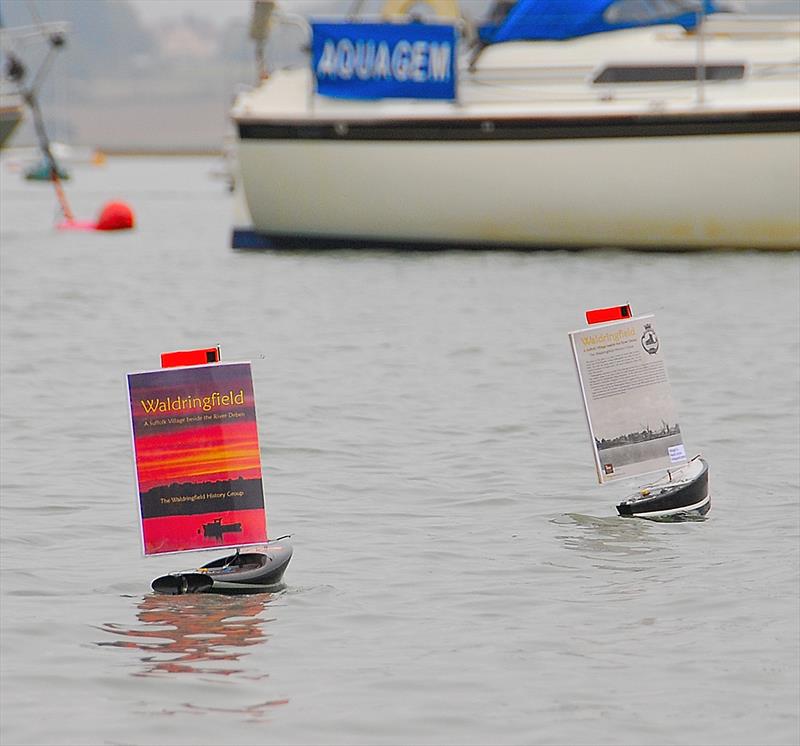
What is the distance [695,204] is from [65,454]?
555 inches

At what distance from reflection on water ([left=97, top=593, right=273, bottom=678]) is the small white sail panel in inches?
83.0

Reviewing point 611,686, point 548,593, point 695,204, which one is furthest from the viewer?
point 695,204

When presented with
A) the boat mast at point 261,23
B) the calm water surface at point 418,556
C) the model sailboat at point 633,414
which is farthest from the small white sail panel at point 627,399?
the boat mast at point 261,23

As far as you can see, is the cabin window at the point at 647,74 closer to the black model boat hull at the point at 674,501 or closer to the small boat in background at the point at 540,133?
the small boat in background at the point at 540,133

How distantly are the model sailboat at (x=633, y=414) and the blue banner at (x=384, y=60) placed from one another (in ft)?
52.2

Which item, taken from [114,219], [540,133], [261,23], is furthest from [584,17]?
[114,219]

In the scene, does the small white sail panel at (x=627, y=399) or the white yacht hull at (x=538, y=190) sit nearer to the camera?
the small white sail panel at (x=627, y=399)

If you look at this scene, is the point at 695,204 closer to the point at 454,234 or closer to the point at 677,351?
the point at 454,234

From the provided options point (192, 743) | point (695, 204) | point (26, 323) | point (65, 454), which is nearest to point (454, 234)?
point (695, 204)

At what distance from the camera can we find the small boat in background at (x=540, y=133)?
2317cm

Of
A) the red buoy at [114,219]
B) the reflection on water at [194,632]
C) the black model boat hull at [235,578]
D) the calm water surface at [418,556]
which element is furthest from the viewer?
the red buoy at [114,219]

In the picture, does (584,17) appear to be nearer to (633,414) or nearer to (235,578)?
(633,414)

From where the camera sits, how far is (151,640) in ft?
22.1

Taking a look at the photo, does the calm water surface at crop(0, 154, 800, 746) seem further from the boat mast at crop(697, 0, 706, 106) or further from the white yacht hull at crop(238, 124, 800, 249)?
the boat mast at crop(697, 0, 706, 106)
